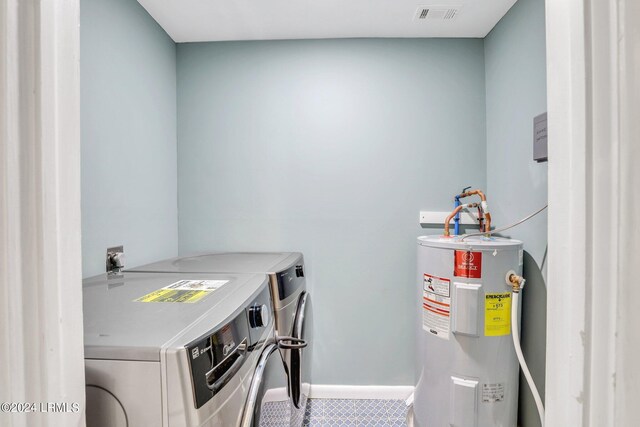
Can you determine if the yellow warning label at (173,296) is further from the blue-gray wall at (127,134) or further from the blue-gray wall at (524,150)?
the blue-gray wall at (524,150)

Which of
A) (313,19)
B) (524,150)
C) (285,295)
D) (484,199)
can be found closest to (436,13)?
(313,19)

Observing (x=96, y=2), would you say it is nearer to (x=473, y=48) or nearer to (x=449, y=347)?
(x=473, y=48)

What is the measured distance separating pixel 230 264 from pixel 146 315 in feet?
2.07

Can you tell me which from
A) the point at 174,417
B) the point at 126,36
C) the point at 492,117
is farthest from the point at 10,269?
the point at 492,117

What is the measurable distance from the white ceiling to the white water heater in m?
1.17

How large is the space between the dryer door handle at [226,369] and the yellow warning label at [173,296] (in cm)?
20

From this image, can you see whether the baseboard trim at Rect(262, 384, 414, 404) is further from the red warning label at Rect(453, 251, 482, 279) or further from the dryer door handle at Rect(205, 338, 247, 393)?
the dryer door handle at Rect(205, 338, 247, 393)

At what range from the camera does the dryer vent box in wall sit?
1.14 metres

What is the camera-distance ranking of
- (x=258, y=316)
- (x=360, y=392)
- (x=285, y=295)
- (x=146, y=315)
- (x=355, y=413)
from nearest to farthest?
1. (x=146, y=315)
2. (x=258, y=316)
3. (x=285, y=295)
4. (x=355, y=413)
5. (x=360, y=392)

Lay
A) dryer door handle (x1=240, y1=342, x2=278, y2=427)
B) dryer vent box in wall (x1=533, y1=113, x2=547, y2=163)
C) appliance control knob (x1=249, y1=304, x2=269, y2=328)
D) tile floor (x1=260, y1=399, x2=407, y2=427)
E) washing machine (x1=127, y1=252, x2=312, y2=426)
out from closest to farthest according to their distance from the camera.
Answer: dryer door handle (x1=240, y1=342, x2=278, y2=427)
appliance control knob (x1=249, y1=304, x2=269, y2=328)
washing machine (x1=127, y1=252, x2=312, y2=426)
dryer vent box in wall (x1=533, y1=113, x2=547, y2=163)
tile floor (x1=260, y1=399, x2=407, y2=427)

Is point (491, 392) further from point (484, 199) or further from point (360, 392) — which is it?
point (484, 199)

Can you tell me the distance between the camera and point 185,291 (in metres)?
0.85

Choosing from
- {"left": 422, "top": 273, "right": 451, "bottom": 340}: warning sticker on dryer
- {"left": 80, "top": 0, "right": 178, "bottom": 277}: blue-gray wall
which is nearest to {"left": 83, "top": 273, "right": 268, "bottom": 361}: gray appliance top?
{"left": 80, "top": 0, "right": 178, "bottom": 277}: blue-gray wall

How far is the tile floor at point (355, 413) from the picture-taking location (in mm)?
1491
